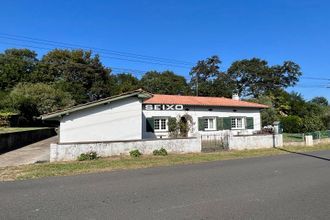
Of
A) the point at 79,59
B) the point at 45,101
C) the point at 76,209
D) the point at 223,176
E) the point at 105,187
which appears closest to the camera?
the point at 76,209

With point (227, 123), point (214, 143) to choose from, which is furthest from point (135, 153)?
point (227, 123)

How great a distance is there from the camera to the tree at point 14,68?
51906mm

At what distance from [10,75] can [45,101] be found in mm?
19098

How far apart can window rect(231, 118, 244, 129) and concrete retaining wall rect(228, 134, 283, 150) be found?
725 centimetres

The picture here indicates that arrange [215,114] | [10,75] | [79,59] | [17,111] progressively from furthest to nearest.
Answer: [79,59], [10,75], [17,111], [215,114]

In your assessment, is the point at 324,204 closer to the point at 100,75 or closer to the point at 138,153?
the point at 138,153

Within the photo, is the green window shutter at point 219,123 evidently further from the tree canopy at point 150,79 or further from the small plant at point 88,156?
the tree canopy at point 150,79

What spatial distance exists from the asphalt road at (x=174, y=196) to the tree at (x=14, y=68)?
49.2m

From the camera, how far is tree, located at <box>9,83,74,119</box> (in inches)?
1412

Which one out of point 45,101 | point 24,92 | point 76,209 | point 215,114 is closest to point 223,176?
point 76,209

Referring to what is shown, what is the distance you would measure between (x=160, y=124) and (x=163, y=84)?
113ft

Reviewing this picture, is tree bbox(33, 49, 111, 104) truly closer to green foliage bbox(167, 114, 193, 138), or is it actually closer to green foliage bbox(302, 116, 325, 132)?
green foliage bbox(167, 114, 193, 138)

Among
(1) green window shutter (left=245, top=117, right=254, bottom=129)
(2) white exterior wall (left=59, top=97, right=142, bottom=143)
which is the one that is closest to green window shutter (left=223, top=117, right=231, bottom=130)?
(1) green window shutter (left=245, top=117, right=254, bottom=129)

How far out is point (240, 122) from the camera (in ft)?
91.2
